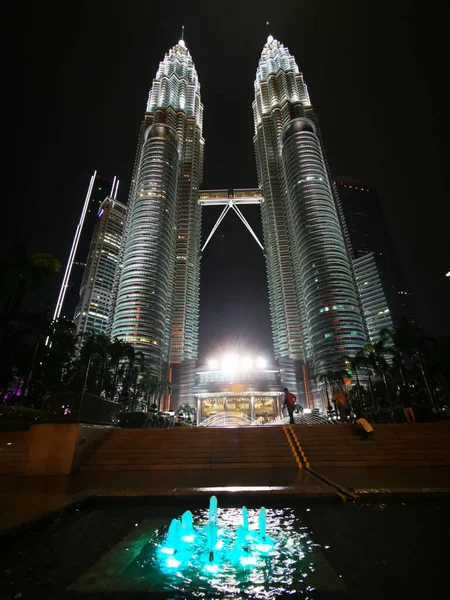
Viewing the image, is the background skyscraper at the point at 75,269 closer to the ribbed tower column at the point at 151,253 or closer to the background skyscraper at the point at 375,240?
the ribbed tower column at the point at 151,253

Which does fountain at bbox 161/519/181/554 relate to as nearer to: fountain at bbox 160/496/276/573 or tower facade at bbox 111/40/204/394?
fountain at bbox 160/496/276/573

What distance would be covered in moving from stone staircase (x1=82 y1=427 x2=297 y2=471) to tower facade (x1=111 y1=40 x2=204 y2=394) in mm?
100024

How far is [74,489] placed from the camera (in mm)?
7719

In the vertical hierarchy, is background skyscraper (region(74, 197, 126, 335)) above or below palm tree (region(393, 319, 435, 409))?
above

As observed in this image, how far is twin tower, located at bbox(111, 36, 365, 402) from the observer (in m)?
115

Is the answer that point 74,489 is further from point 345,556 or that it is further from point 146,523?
point 345,556

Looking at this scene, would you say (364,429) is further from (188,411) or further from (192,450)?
(188,411)

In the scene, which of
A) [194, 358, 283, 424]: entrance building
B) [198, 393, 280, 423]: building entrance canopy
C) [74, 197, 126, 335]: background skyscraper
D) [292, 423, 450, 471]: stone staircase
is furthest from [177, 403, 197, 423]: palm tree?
[292, 423, 450, 471]: stone staircase

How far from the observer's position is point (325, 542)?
4375 mm

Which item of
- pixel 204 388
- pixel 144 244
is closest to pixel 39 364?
pixel 204 388

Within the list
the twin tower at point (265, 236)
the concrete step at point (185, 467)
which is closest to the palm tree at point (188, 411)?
the twin tower at point (265, 236)

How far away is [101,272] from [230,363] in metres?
101

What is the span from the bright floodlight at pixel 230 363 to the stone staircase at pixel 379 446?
104 meters

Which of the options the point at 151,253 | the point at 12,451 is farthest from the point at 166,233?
the point at 12,451
